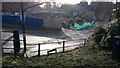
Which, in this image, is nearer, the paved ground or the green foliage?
the green foliage

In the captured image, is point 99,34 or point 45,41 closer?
point 99,34

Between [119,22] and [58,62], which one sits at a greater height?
[119,22]

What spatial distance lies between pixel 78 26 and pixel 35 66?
35688 millimetres

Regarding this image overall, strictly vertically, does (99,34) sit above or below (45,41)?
above

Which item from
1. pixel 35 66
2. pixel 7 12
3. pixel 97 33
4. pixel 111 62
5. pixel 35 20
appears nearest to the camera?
pixel 35 66

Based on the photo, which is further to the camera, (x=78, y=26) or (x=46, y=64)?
(x=78, y=26)

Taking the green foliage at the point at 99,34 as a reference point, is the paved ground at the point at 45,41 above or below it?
below

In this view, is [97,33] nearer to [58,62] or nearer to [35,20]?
[58,62]

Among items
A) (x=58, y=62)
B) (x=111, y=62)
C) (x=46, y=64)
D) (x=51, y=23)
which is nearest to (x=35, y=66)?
(x=46, y=64)

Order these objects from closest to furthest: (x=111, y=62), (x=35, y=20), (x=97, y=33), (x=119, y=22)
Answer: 1. (x=111, y=62)
2. (x=119, y=22)
3. (x=97, y=33)
4. (x=35, y=20)

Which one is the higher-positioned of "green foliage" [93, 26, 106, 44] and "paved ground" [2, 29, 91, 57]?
"green foliage" [93, 26, 106, 44]

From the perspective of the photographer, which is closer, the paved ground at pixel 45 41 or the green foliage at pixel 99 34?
the green foliage at pixel 99 34

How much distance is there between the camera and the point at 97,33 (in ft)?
44.1

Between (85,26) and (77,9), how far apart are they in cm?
2091
